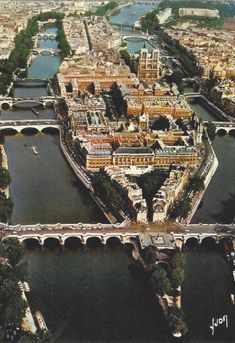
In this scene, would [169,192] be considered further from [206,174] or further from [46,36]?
[46,36]

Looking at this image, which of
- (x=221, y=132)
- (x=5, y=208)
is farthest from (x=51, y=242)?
(x=221, y=132)

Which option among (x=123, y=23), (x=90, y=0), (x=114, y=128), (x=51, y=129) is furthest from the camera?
(x=90, y=0)

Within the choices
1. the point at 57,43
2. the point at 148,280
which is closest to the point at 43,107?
the point at 148,280

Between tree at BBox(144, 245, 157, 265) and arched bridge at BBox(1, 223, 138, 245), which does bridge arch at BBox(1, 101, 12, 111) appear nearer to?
arched bridge at BBox(1, 223, 138, 245)

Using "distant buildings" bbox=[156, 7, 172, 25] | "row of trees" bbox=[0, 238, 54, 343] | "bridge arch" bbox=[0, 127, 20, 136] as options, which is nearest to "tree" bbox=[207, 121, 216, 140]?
"bridge arch" bbox=[0, 127, 20, 136]

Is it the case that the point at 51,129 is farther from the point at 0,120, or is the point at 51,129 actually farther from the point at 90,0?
the point at 90,0
